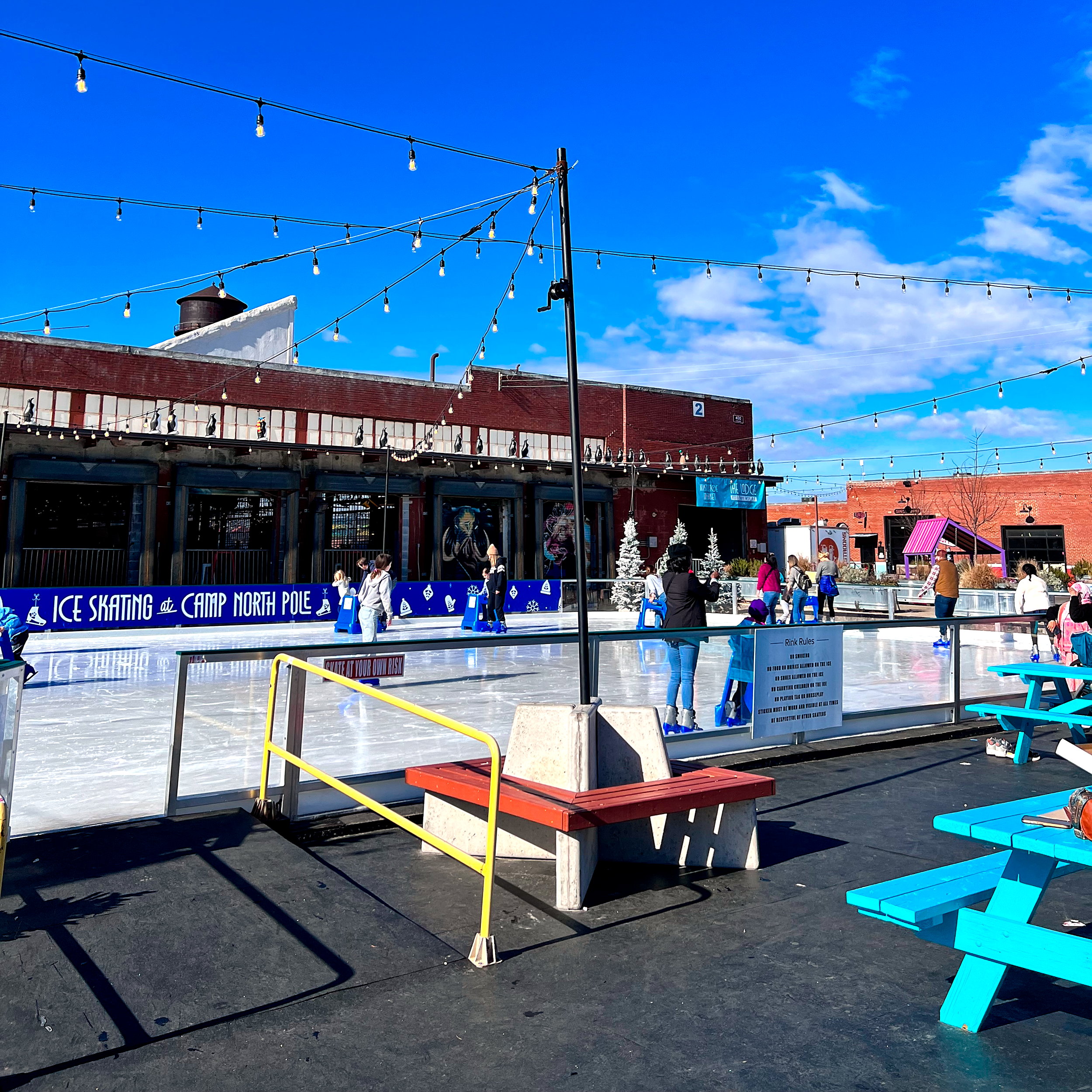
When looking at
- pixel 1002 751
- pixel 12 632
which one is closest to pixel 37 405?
pixel 12 632

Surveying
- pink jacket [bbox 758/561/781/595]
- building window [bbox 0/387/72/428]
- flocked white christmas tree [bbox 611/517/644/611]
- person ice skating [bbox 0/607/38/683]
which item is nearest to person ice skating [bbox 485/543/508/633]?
pink jacket [bbox 758/561/781/595]

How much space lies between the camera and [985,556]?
143 ft

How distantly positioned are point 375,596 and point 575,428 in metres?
7.92

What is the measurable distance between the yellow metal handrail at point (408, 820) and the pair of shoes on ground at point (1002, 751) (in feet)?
16.0

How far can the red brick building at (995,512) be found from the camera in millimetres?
39844

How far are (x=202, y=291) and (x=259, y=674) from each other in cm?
3714

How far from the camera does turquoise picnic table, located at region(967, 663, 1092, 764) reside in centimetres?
690

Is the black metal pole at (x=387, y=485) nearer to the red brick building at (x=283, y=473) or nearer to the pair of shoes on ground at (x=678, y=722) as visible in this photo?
the red brick building at (x=283, y=473)

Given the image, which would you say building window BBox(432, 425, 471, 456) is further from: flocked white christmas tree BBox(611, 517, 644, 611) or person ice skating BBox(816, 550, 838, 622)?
person ice skating BBox(816, 550, 838, 622)

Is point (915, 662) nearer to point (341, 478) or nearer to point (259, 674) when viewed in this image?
point (259, 674)

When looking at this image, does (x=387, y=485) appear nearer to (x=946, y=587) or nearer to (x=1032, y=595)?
(x=946, y=587)

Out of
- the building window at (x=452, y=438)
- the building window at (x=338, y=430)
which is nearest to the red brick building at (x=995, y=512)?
the building window at (x=452, y=438)

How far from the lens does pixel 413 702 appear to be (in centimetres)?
516

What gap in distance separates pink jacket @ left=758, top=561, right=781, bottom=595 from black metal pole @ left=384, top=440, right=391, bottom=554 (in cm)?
1481
